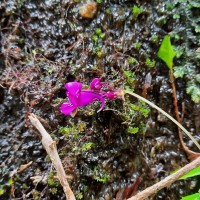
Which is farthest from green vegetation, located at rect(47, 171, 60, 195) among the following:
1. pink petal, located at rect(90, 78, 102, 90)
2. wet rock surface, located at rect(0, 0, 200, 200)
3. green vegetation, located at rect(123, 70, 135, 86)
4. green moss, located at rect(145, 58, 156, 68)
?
green moss, located at rect(145, 58, 156, 68)

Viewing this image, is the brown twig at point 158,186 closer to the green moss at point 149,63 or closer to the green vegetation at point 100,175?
the green vegetation at point 100,175

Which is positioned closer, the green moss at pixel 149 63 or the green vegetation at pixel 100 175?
the green vegetation at pixel 100 175

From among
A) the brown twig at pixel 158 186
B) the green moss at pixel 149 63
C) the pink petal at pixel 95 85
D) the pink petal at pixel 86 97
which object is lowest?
the brown twig at pixel 158 186

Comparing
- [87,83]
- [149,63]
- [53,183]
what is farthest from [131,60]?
[53,183]

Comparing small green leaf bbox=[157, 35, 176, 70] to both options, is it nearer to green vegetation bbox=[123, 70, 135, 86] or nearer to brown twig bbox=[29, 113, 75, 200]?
green vegetation bbox=[123, 70, 135, 86]

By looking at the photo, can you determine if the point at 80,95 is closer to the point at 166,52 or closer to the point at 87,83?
the point at 87,83

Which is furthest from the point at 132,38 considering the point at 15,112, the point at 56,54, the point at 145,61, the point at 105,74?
the point at 15,112

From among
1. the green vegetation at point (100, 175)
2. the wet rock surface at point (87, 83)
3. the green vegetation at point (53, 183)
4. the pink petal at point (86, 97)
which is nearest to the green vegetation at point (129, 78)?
the wet rock surface at point (87, 83)

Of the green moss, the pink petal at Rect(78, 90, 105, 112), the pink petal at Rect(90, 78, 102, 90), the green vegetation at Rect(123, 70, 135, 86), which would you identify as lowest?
the pink petal at Rect(78, 90, 105, 112)
